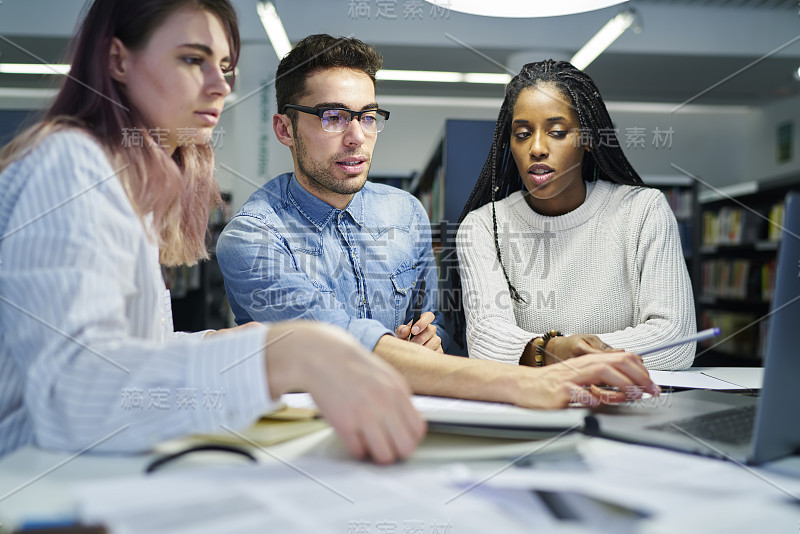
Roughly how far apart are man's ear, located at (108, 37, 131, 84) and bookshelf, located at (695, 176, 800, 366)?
4425 millimetres

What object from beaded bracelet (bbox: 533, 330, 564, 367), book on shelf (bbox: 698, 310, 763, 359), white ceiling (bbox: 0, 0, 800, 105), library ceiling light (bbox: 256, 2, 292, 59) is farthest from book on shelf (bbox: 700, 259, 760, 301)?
beaded bracelet (bbox: 533, 330, 564, 367)

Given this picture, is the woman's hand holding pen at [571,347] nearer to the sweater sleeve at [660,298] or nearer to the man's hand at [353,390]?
the sweater sleeve at [660,298]

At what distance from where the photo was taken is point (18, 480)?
0.49m

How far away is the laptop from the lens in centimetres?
52

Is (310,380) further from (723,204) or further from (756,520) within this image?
(723,204)

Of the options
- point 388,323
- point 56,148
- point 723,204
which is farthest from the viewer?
point 723,204

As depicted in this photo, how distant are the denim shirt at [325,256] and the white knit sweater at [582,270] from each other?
0.16 metres

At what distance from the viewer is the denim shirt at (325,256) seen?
118cm

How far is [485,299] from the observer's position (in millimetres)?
1322

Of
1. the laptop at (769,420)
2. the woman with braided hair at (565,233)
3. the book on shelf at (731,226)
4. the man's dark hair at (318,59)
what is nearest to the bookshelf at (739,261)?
the book on shelf at (731,226)

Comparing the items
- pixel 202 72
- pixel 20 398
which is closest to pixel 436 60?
pixel 202 72

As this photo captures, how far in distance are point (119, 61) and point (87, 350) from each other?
0.43 metres

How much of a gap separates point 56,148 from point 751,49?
5.52 meters

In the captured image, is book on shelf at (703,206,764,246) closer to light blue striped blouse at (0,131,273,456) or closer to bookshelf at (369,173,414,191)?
bookshelf at (369,173,414,191)
